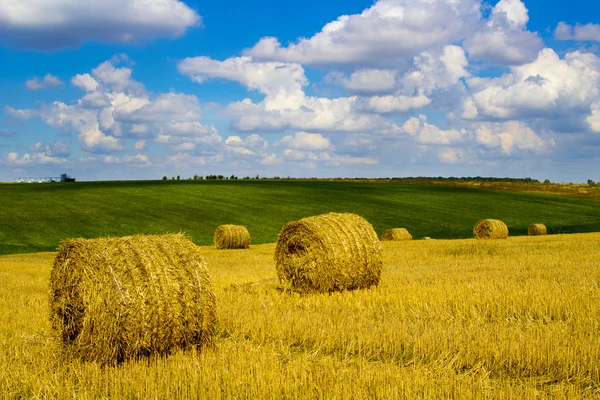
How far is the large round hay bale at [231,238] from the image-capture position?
93.5 ft

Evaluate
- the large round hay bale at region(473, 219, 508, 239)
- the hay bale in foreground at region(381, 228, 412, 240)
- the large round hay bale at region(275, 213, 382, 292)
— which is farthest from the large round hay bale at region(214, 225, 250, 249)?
the large round hay bale at region(275, 213, 382, 292)

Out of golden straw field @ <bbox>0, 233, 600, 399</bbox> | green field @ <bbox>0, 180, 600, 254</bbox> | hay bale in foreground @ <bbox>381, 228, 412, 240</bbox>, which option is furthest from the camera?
green field @ <bbox>0, 180, 600, 254</bbox>

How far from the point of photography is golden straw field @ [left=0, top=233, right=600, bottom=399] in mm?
6352

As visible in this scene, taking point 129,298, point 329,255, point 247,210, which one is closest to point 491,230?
point 329,255

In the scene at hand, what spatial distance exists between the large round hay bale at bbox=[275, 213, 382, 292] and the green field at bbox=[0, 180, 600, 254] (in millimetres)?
19108

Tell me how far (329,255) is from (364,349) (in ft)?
17.9

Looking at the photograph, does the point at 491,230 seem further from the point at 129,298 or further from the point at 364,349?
the point at 129,298

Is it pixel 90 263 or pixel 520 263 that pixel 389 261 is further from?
pixel 90 263

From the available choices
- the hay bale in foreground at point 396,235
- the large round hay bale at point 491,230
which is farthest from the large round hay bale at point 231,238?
the large round hay bale at point 491,230

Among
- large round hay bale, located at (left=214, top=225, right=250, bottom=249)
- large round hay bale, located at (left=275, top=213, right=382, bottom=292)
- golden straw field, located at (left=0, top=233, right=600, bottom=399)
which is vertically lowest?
large round hay bale, located at (left=214, top=225, right=250, bottom=249)

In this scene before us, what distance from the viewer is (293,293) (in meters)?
13.5

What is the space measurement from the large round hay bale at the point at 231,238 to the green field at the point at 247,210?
4.03m

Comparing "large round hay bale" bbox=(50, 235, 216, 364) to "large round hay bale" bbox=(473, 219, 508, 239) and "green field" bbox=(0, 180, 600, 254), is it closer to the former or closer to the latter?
"green field" bbox=(0, 180, 600, 254)

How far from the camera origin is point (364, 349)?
7930 mm
